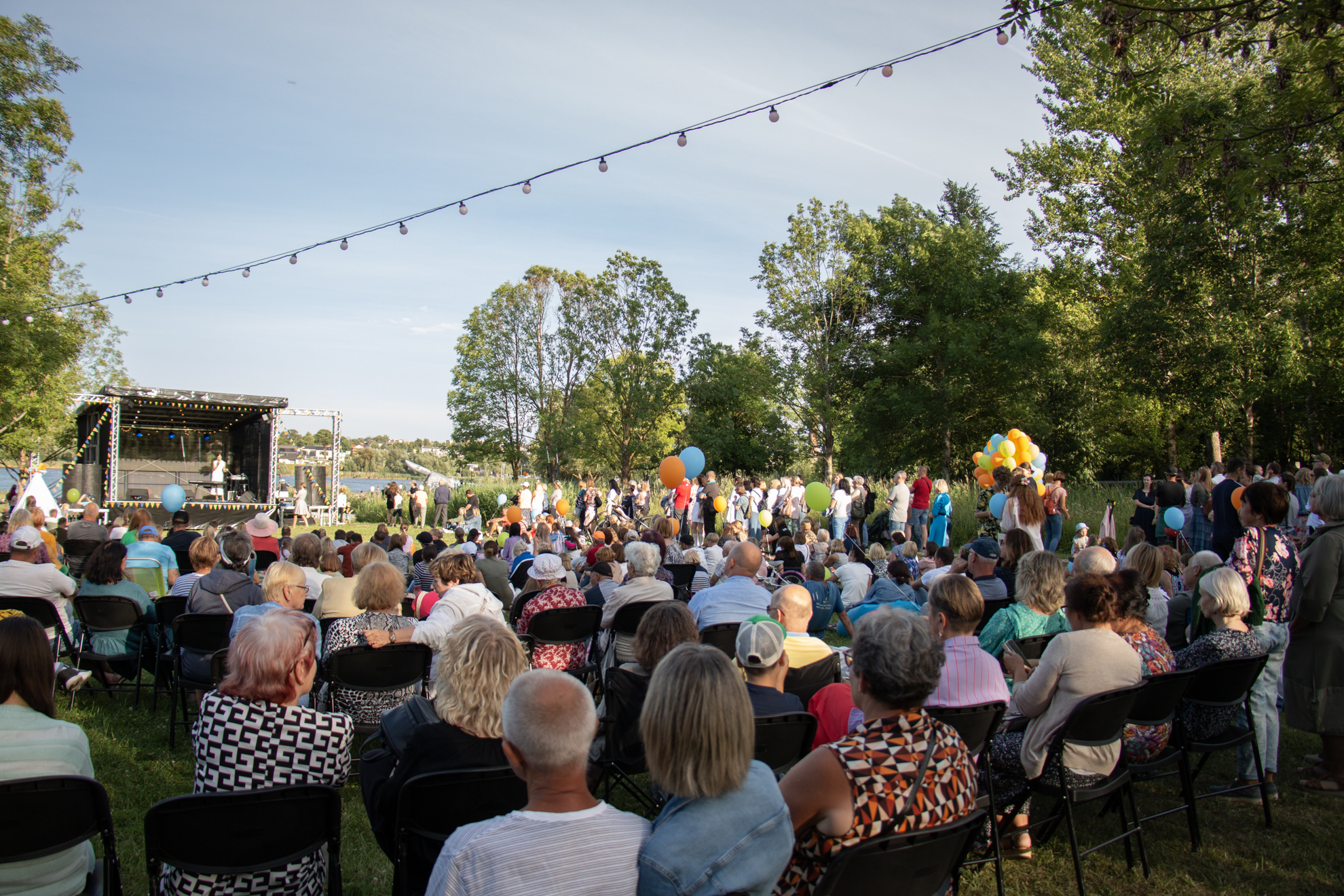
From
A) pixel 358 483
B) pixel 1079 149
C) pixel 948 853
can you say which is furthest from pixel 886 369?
pixel 358 483

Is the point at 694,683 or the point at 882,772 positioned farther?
the point at 882,772

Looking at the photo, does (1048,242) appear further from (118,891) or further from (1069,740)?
(118,891)

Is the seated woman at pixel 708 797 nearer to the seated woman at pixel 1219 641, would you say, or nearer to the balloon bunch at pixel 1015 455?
the seated woman at pixel 1219 641

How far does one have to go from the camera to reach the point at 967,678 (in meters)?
3.17

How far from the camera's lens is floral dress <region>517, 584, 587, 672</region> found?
15.8ft

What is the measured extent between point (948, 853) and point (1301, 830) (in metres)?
2.81

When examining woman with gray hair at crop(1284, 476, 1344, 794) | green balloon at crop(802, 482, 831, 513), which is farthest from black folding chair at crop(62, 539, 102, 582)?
green balloon at crop(802, 482, 831, 513)

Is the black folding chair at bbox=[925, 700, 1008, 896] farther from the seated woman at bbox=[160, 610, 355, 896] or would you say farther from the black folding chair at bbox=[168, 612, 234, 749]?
the black folding chair at bbox=[168, 612, 234, 749]

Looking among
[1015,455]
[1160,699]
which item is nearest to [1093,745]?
[1160,699]

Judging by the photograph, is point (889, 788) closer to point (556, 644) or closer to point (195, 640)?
point (556, 644)

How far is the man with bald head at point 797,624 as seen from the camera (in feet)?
12.1

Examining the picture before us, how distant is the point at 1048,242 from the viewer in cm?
2695

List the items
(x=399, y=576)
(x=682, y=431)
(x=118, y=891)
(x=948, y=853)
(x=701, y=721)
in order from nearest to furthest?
(x=701, y=721), (x=948, y=853), (x=118, y=891), (x=399, y=576), (x=682, y=431)

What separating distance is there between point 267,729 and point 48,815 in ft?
1.74
